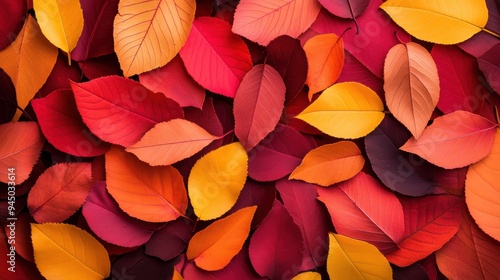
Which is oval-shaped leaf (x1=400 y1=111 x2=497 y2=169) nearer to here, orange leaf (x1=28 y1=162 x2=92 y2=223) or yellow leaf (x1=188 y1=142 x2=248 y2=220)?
yellow leaf (x1=188 y1=142 x2=248 y2=220)

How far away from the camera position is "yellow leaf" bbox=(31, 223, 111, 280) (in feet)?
1.09

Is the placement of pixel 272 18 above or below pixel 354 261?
above

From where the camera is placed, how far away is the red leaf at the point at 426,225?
0.36 m

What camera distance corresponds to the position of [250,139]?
0.34 m

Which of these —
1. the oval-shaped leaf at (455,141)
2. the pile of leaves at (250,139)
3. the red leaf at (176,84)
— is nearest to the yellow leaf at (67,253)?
the pile of leaves at (250,139)

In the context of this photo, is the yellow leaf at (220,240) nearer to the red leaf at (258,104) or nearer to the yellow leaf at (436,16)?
the red leaf at (258,104)

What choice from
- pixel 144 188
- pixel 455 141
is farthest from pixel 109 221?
pixel 455 141

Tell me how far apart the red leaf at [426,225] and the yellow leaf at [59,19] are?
26 centimetres

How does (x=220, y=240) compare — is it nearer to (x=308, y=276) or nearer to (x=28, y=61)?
(x=308, y=276)

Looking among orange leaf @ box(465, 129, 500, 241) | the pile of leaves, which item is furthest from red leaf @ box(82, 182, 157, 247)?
orange leaf @ box(465, 129, 500, 241)

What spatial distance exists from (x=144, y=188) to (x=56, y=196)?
0.19 ft

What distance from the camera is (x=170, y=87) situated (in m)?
0.35

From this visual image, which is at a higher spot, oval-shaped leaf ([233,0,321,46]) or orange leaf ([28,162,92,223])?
oval-shaped leaf ([233,0,321,46])

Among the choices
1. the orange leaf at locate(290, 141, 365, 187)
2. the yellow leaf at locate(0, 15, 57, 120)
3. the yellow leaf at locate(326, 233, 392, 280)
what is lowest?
the yellow leaf at locate(326, 233, 392, 280)
